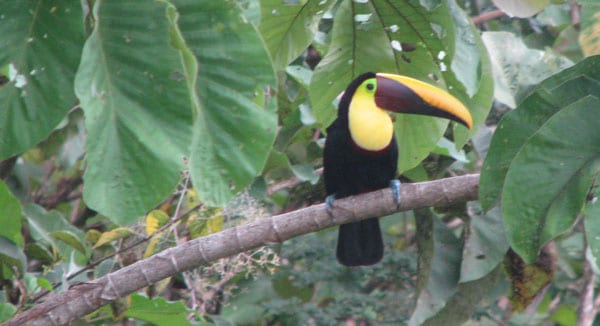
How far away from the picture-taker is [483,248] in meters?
2.94

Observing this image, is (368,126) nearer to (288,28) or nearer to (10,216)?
(288,28)

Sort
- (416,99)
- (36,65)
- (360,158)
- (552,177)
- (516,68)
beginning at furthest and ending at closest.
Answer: (360,158) < (516,68) < (416,99) < (552,177) < (36,65)

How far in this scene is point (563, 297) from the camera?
4070mm

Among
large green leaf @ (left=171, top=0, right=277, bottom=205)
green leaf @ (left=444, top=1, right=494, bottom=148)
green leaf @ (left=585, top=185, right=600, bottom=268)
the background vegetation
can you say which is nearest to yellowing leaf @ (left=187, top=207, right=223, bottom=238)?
the background vegetation

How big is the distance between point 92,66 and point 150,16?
15 cm

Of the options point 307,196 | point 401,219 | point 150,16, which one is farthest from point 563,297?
point 150,16

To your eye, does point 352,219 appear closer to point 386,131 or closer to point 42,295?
point 386,131

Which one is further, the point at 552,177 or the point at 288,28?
the point at 288,28

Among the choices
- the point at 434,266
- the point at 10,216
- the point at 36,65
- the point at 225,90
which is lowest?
the point at 434,266

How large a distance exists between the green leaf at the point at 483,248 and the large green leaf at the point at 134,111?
1.49m

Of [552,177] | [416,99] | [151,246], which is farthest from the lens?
[151,246]

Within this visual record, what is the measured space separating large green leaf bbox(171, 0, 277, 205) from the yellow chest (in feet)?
4.54

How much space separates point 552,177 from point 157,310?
1.25 m

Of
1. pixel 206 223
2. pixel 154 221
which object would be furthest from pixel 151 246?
pixel 206 223
